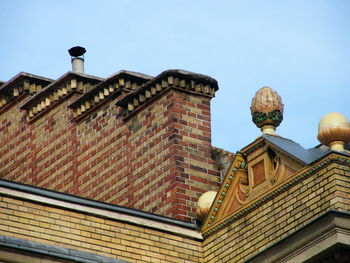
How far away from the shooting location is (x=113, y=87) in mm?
Result: 35500

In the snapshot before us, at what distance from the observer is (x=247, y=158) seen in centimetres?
3094

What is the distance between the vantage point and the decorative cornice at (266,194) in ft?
94.5

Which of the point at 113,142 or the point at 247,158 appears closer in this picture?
the point at 247,158

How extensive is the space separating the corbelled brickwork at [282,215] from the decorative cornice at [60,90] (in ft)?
22.7

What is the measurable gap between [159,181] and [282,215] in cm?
442

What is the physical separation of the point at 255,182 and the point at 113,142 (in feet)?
17.2

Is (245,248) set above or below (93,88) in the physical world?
below

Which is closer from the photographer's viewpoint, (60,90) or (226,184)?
(226,184)

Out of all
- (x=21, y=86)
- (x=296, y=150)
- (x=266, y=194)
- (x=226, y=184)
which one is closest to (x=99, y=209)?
(x=226, y=184)

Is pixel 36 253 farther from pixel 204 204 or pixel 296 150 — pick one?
pixel 296 150

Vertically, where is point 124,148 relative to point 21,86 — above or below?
below

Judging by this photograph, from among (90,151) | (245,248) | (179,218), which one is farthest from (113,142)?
(245,248)

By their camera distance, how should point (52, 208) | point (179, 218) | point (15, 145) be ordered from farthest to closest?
point (15, 145), point (179, 218), point (52, 208)

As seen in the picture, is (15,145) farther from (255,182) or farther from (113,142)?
(255,182)
